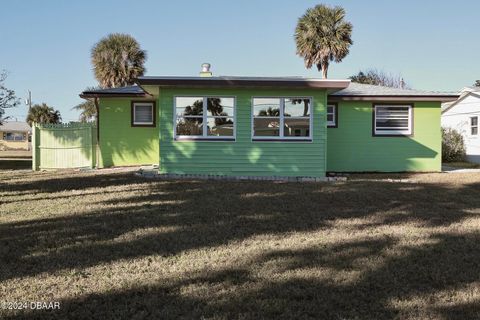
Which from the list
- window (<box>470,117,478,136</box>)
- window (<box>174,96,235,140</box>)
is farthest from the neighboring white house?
window (<box>174,96,235,140</box>)

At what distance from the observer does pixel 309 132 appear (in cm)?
1414

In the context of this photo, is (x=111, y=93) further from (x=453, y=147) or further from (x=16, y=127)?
(x=16, y=127)

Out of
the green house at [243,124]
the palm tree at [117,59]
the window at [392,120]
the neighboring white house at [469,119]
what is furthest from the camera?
the palm tree at [117,59]

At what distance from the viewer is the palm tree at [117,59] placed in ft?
94.8

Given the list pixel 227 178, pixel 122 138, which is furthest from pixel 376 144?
pixel 122 138

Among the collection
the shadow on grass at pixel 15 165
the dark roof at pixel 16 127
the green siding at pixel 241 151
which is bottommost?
the shadow on grass at pixel 15 165

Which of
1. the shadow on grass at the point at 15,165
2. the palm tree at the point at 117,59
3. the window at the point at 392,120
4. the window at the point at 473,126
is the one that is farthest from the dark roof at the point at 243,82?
the palm tree at the point at 117,59

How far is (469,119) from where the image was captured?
2316cm

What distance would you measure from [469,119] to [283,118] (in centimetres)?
1335

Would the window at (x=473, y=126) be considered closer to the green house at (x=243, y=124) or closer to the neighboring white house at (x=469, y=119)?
the neighboring white house at (x=469, y=119)

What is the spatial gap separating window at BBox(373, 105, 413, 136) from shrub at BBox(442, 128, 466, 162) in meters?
7.03

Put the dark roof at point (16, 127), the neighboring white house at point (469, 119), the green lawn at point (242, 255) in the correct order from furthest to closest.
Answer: the dark roof at point (16, 127)
the neighboring white house at point (469, 119)
the green lawn at point (242, 255)

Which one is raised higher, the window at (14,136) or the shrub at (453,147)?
the window at (14,136)

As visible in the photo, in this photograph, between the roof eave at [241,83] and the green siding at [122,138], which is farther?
the green siding at [122,138]
